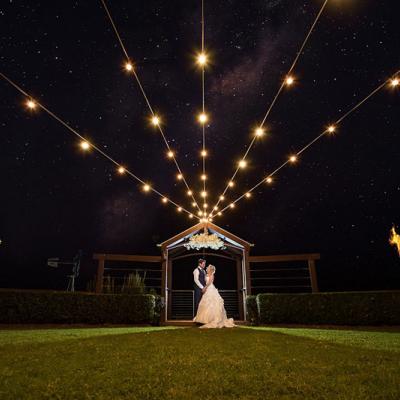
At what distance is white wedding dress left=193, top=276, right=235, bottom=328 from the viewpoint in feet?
24.5

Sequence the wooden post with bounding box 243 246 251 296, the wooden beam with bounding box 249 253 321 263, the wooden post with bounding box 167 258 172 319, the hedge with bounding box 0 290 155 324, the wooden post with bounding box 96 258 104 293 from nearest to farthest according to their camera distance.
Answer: the hedge with bounding box 0 290 155 324, the wooden post with bounding box 96 258 104 293, the wooden beam with bounding box 249 253 321 263, the wooden post with bounding box 243 246 251 296, the wooden post with bounding box 167 258 172 319

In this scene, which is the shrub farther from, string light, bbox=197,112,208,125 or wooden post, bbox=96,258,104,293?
string light, bbox=197,112,208,125

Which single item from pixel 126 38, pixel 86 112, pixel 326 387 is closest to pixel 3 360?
pixel 326 387

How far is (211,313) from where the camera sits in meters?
7.58

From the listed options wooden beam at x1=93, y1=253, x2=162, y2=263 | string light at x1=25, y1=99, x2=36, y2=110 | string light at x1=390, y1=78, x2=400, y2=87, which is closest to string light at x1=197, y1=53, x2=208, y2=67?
string light at x1=25, y1=99, x2=36, y2=110

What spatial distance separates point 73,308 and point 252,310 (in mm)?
5927

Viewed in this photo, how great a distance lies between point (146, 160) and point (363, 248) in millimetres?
16644

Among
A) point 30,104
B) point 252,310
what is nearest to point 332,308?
point 252,310

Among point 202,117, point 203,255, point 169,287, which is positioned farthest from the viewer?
point 203,255

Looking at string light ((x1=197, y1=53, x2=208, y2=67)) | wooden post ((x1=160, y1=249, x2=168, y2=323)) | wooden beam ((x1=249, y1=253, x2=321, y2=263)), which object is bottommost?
wooden post ((x1=160, y1=249, x2=168, y2=323))

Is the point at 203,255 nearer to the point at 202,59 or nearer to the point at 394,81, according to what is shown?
the point at 202,59

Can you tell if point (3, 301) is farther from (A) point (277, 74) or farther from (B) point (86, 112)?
(A) point (277, 74)

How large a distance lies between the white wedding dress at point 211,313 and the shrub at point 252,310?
2.44 metres

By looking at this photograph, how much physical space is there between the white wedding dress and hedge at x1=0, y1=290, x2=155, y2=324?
223cm
